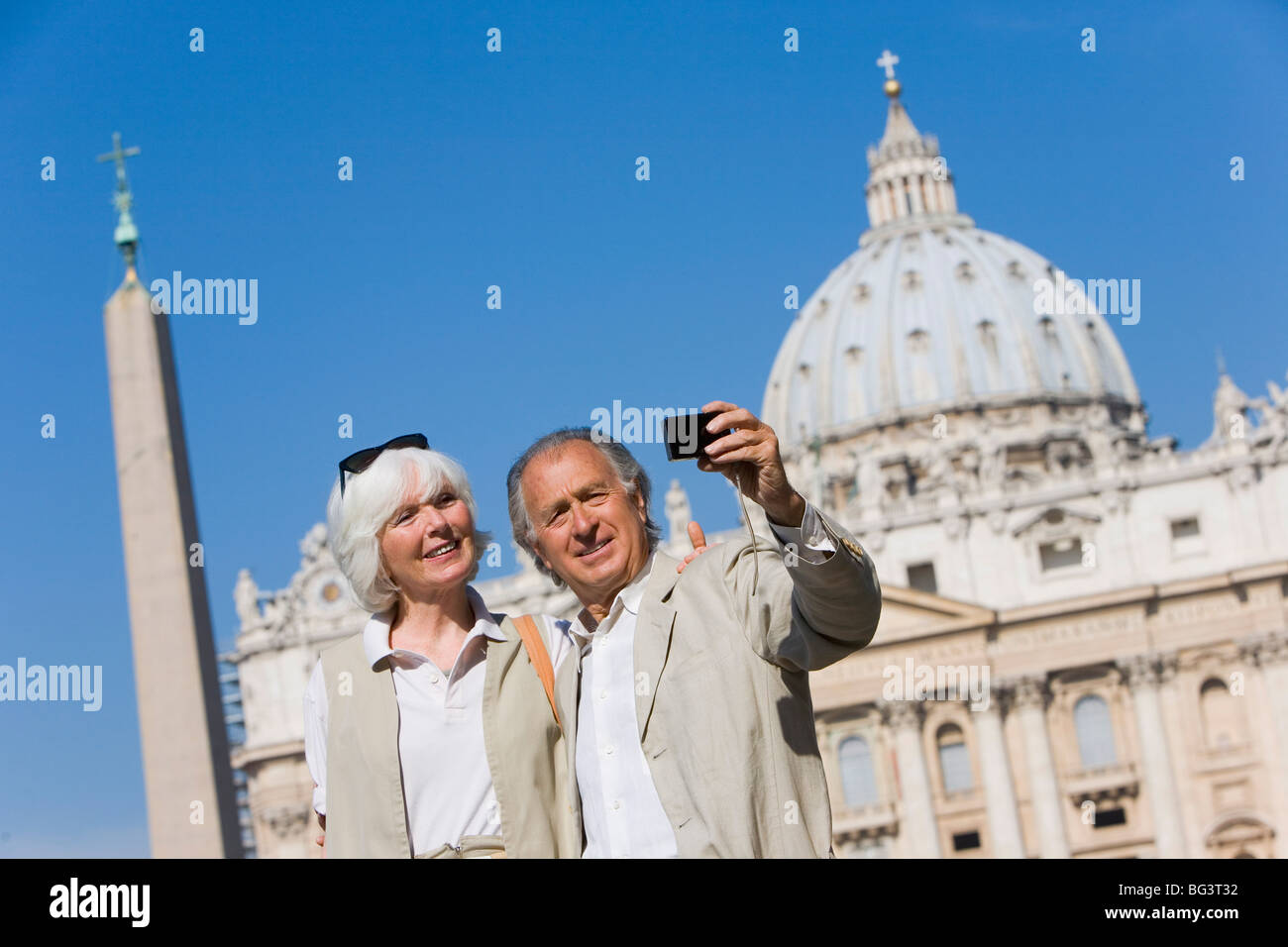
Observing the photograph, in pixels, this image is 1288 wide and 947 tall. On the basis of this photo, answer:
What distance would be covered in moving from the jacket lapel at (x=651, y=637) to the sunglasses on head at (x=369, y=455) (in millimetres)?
660

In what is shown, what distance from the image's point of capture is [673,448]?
3754mm

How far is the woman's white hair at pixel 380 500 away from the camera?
14.3 feet

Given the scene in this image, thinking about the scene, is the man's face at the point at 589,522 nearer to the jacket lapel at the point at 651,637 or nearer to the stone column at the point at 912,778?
the jacket lapel at the point at 651,637

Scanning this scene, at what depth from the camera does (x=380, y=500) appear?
4.34 m

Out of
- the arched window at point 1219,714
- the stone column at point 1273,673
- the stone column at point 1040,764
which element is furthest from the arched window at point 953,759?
the stone column at point 1273,673

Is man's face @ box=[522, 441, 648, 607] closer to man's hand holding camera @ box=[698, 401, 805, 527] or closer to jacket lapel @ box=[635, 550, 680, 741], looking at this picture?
jacket lapel @ box=[635, 550, 680, 741]

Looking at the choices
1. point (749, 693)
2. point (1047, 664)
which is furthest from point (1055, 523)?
point (749, 693)

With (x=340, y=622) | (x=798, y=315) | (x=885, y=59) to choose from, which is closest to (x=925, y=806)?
(x=340, y=622)

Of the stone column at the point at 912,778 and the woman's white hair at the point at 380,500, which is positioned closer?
the woman's white hair at the point at 380,500

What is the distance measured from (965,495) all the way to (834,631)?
44.4 meters

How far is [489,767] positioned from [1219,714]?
A: 1672 inches

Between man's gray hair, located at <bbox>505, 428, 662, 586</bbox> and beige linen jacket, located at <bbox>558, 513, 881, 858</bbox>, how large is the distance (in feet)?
1.02

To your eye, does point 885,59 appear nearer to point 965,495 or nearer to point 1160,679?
point 965,495

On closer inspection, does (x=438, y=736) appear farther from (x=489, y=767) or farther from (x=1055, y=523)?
(x=1055, y=523)
